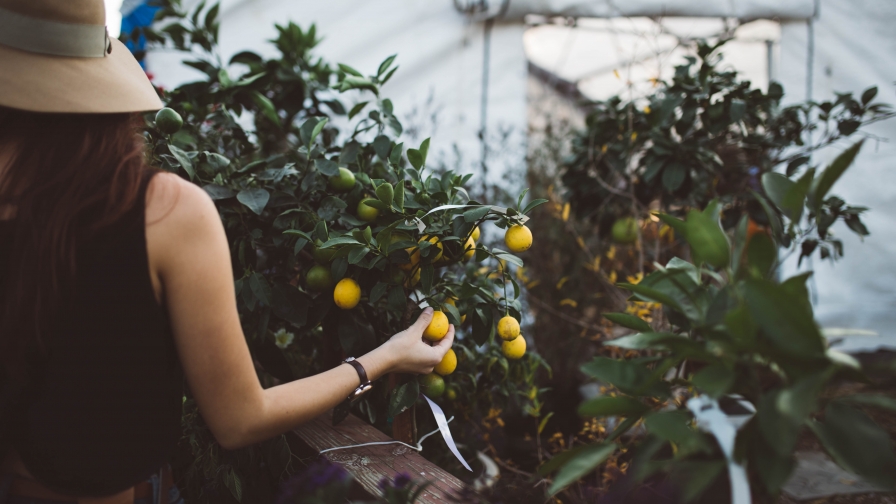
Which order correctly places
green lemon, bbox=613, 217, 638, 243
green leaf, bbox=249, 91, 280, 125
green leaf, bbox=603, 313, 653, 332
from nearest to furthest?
green leaf, bbox=603, 313, 653, 332, green leaf, bbox=249, 91, 280, 125, green lemon, bbox=613, 217, 638, 243

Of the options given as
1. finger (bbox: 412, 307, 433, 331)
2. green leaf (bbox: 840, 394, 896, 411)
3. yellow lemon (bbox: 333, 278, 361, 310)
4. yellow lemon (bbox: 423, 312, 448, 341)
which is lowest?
yellow lemon (bbox: 423, 312, 448, 341)

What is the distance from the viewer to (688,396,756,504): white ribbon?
1.81ft

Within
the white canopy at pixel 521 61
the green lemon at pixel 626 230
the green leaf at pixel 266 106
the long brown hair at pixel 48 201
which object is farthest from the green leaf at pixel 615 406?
the white canopy at pixel 521 61

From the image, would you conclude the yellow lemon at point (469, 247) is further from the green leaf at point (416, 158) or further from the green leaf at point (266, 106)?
the green leaf at point (266, 106)

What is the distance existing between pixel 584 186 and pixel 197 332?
1713 mm

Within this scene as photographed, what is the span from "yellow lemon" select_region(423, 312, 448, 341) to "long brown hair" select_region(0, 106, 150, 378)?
522mm

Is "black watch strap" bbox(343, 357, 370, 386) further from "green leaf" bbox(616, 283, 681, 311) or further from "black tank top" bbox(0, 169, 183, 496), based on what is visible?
"green leaf" bbox(616, 283, 681, 311)

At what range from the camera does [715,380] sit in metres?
0.57

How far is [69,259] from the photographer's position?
687mm

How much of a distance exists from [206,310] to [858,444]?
2.41ft

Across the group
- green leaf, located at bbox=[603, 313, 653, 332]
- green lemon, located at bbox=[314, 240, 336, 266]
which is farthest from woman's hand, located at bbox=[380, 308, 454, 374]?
green leaf, located at bbox=[603, 313, 653, 332]

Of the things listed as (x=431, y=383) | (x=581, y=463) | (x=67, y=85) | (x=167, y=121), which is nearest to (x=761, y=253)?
(x=581, y=463)

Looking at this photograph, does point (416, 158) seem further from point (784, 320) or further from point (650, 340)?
point (784, 320)

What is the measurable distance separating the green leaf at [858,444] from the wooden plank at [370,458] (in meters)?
0.52
